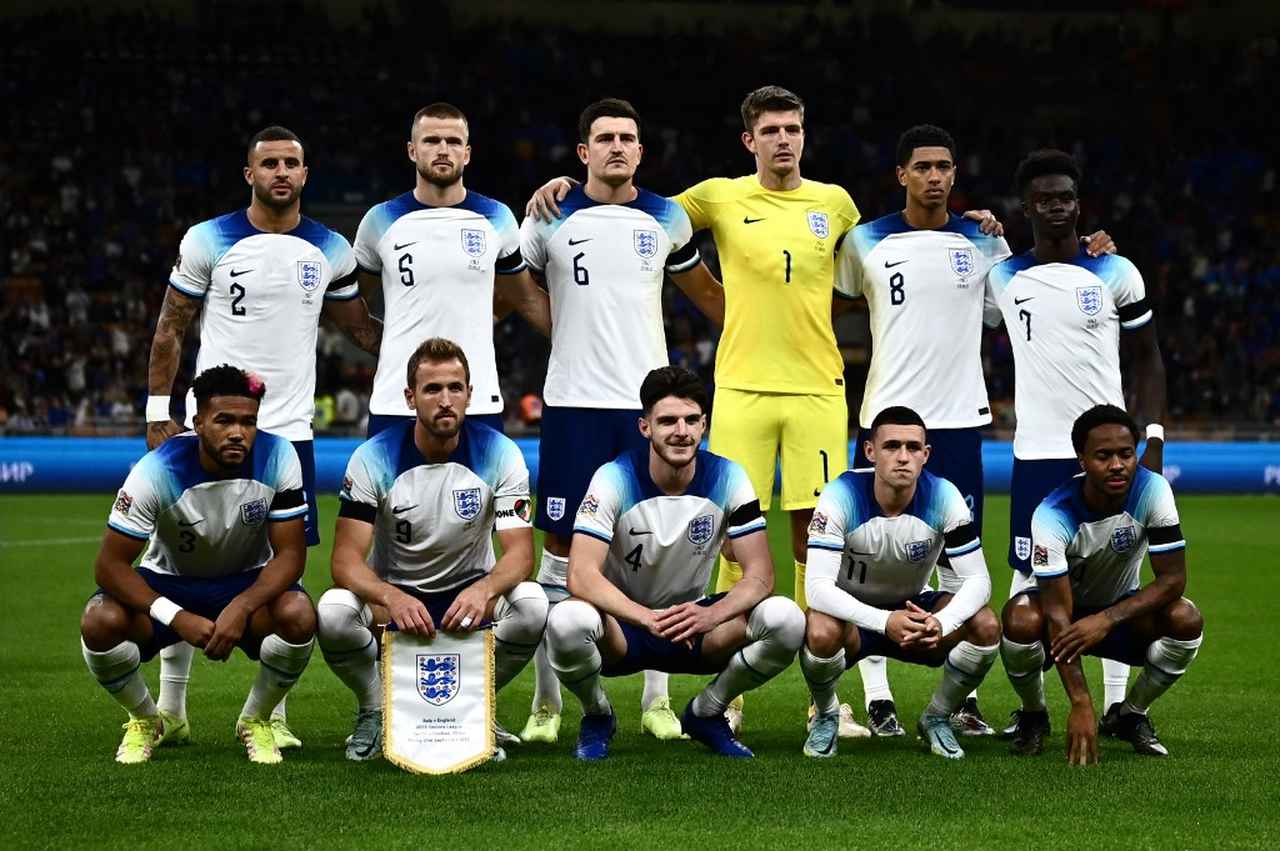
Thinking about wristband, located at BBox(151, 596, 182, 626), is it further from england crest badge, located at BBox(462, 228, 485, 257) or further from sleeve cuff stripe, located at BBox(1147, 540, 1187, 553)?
sleeve cuff stripe, located at BBox(1147, 540, 1187, 553)

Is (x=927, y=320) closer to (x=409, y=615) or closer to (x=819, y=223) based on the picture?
(x=819, y=223)

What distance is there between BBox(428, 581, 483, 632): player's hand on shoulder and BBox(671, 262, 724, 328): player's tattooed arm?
6.40 feet

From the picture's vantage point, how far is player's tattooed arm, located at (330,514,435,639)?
5934mm

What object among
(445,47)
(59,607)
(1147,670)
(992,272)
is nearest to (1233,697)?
(1147,670)

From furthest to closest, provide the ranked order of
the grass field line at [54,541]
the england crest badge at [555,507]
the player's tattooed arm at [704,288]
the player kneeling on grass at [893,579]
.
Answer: the grass field line at [54,541], the player's tattooed arm at [704,288], the england crest badge at [555,507], the player kneeling on grass at [893,579]

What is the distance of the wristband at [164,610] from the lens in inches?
235

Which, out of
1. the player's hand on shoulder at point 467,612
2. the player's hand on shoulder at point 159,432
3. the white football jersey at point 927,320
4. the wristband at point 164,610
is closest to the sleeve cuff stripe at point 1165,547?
the white football jersey at point 927,320

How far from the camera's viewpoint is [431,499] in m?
6.24

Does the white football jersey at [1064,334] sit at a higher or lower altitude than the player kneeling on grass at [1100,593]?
higher

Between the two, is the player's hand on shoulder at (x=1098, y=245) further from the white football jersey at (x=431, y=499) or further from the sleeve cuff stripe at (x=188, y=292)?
the sleeve cuff stripe at (x=188, y=292)

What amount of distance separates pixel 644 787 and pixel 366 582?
122cm

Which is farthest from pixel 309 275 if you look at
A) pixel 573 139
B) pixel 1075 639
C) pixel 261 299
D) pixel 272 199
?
pixel 573 139

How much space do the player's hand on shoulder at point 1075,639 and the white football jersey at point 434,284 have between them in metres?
2.38

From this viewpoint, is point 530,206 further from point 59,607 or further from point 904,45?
point 904,45
